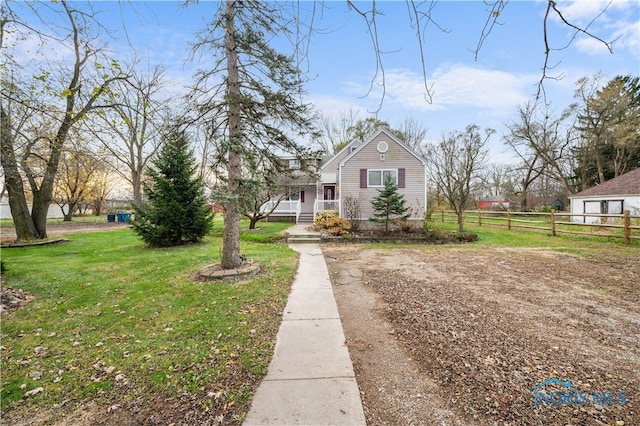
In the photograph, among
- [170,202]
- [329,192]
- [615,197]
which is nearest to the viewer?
[170,202]

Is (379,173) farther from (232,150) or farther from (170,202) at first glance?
(232,150)

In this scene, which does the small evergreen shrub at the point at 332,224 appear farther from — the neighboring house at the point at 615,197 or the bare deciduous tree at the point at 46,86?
the neighboring house at the point at 615,197

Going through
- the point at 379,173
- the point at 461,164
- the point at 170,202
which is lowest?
the point at 170,202

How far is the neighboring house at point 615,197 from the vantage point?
1596 cm

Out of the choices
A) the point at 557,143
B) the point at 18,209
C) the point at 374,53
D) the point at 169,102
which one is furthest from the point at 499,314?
the point at 557,143

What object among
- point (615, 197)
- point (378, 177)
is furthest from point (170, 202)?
point (615, 197)

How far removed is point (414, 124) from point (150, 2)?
29.5 m

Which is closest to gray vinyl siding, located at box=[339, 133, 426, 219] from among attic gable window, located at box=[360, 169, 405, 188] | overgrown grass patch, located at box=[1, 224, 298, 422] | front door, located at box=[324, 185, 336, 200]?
attic gable window, located at box=[360, 169, 405, 188]

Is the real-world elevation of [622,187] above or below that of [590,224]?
above

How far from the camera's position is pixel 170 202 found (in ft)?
31.5

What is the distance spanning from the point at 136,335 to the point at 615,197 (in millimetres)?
25530

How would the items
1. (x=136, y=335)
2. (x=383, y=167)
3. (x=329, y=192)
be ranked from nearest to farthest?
(x=136, y=335) → (x=383, y=167) → (x=329, y=192)

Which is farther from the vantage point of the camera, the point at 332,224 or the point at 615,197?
the point at 615,197

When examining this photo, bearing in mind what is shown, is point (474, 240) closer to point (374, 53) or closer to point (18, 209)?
point (374, 53)
